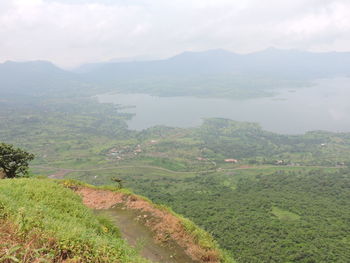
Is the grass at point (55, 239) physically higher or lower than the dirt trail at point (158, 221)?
higher

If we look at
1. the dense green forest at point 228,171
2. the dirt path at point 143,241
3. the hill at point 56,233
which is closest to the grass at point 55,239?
the hill at point 56,233

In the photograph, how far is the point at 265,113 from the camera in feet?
485

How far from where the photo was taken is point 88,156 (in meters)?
82.1

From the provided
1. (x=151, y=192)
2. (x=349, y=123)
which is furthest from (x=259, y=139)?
(x=151, y=192)

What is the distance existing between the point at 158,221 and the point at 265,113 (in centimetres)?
15263

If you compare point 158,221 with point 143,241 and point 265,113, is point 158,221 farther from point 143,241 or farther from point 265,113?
point 265,113

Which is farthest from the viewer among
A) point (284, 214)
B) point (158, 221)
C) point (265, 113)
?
point (265, 113)

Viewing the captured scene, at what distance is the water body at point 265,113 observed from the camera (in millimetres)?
121062

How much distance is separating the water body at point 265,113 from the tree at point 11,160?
116m

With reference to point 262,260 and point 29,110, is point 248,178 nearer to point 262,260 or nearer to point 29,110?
point 262,260

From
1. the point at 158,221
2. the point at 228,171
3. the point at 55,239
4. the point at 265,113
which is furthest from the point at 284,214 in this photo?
the point at 265,113

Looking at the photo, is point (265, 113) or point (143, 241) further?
point (265, 113)

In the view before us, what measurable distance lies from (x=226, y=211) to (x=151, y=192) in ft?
59.7

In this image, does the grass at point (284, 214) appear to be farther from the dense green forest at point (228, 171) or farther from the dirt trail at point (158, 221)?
the dirt trail at point (158, 221)
